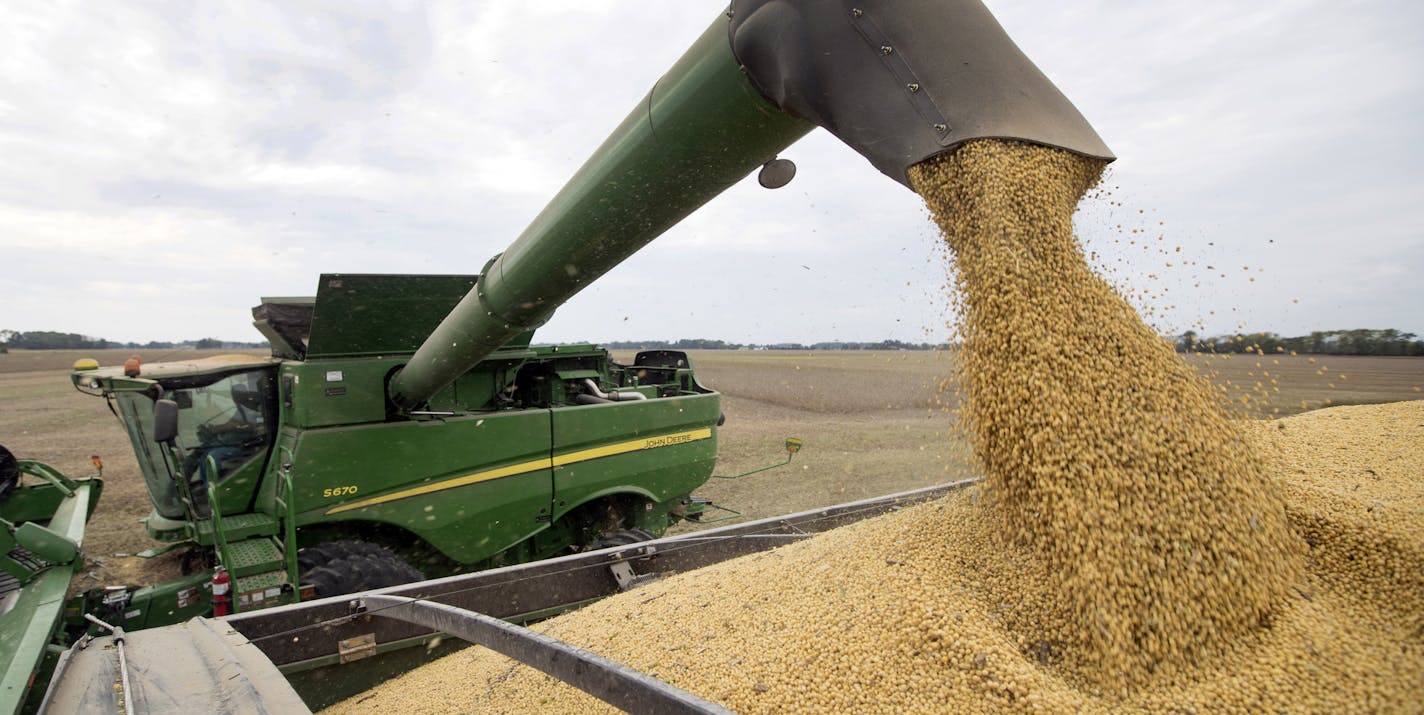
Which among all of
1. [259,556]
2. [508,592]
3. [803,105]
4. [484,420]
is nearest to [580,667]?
[508,592]

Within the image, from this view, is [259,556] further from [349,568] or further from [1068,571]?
[1068,571]

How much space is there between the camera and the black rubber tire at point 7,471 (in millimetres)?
3974

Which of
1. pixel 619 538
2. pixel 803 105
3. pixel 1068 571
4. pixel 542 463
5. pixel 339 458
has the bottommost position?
pixel 619 538

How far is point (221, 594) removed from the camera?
11.0 feet

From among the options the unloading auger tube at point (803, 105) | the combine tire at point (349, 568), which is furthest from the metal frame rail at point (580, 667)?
the combine tire at point (349, 568)

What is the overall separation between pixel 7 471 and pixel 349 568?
90.3 inches

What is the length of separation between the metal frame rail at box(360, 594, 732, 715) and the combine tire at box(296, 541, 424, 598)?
1.56 m

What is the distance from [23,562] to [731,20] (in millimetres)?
3952

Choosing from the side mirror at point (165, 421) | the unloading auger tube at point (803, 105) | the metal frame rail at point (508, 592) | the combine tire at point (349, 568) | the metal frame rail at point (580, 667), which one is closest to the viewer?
the metal frame rail at point (580, 667)

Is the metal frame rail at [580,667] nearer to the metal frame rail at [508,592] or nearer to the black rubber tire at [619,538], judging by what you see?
the metal frame rail at [508,592]

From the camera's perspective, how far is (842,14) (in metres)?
1.91

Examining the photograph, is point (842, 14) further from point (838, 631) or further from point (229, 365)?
point (229, 365)

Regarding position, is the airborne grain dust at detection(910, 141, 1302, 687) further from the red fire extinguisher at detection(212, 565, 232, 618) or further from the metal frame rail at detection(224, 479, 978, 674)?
the red fire extinguisher at detection(212, 565, 232, 618)

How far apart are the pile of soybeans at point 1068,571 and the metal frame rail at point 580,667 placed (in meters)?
0.27
